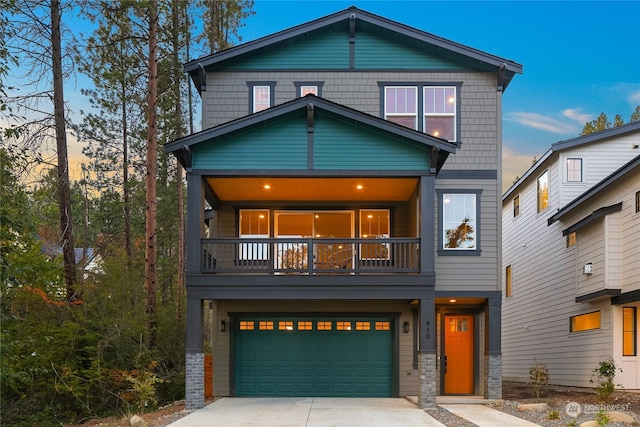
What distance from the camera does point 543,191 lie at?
22.4 meters

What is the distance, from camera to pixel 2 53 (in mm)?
14117

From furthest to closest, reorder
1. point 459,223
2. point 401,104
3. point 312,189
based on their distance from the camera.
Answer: point 401,104 → point 459,223 → point 312,189

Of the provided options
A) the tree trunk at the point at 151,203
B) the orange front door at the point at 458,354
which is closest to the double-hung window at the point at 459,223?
the orange front door at the point at 458,354

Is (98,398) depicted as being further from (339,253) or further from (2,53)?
(2,53)

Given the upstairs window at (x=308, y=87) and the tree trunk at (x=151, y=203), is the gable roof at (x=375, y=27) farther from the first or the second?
the tree trunk at (x=151, y=203)

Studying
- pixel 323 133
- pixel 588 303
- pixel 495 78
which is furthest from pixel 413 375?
pixel 495 78

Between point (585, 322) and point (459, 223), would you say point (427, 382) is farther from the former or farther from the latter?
point (585, 322)

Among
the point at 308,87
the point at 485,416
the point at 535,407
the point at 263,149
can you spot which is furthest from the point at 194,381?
the point at 308,87

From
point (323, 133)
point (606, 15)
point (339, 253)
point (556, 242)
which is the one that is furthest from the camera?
point (606, 15)

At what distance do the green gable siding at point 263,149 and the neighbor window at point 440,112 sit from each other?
4.19 metres

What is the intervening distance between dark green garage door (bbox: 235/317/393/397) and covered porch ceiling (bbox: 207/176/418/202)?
347 cm

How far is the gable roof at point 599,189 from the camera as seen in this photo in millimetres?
16359

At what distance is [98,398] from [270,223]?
Answer: 274 inches

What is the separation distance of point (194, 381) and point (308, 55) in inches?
376
